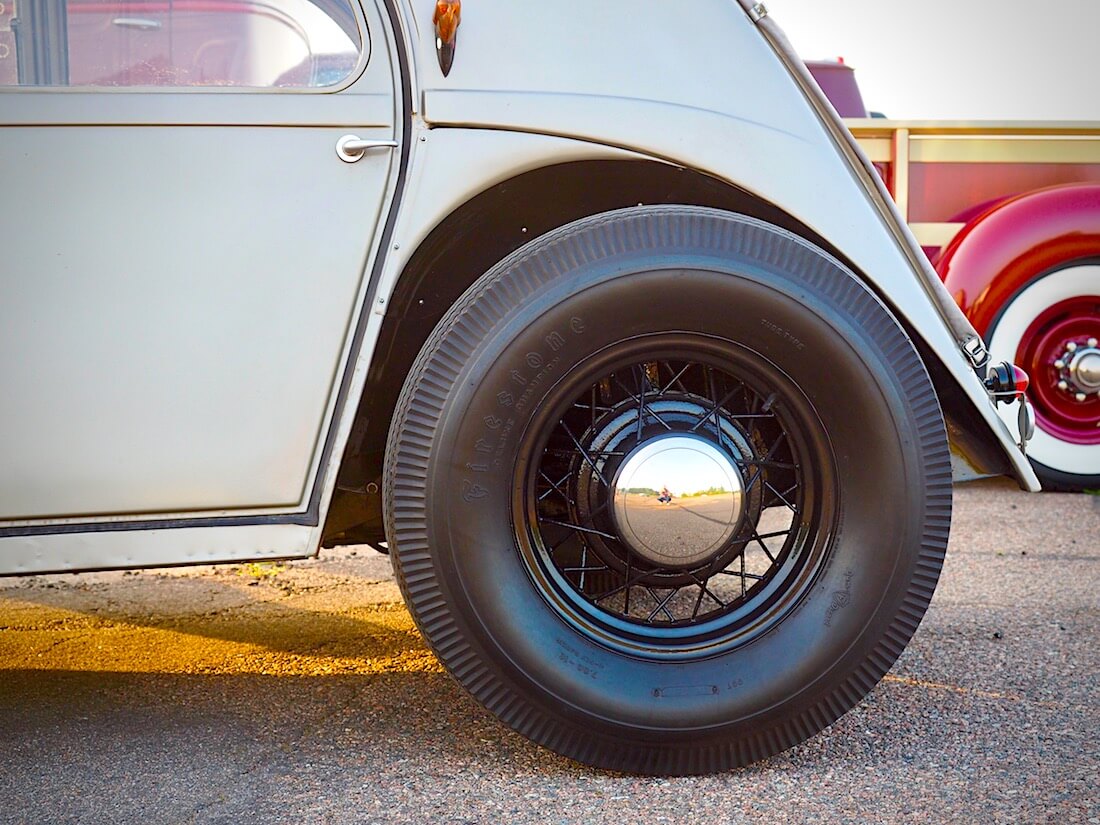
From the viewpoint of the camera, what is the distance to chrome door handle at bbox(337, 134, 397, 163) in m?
1.77

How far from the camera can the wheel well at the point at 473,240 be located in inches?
75.5

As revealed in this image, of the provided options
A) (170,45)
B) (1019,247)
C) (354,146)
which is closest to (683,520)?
(354,146)

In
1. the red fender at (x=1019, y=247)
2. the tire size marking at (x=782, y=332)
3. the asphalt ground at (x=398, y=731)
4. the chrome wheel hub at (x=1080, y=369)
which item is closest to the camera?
the asphalt ground at (x=398, y=731)

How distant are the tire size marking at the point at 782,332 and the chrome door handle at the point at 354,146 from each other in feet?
2.37

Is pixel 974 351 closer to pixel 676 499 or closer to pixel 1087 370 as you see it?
Result: pixel 676 499

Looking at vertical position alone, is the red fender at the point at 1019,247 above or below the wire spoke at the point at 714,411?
below

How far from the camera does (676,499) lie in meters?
1.79

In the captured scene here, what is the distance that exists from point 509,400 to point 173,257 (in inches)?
24.9

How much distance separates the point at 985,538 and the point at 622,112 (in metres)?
2.57

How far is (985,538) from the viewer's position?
144 inches

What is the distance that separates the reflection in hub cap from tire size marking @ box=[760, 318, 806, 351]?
24 cm

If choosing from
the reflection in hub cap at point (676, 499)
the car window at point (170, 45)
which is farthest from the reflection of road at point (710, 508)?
the car window at point (170, 45)

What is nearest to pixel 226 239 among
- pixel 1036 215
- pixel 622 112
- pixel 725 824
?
pixel 622 112

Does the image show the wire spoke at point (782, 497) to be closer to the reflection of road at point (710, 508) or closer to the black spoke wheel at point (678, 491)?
the black spoke wheel at point (678, 491)
